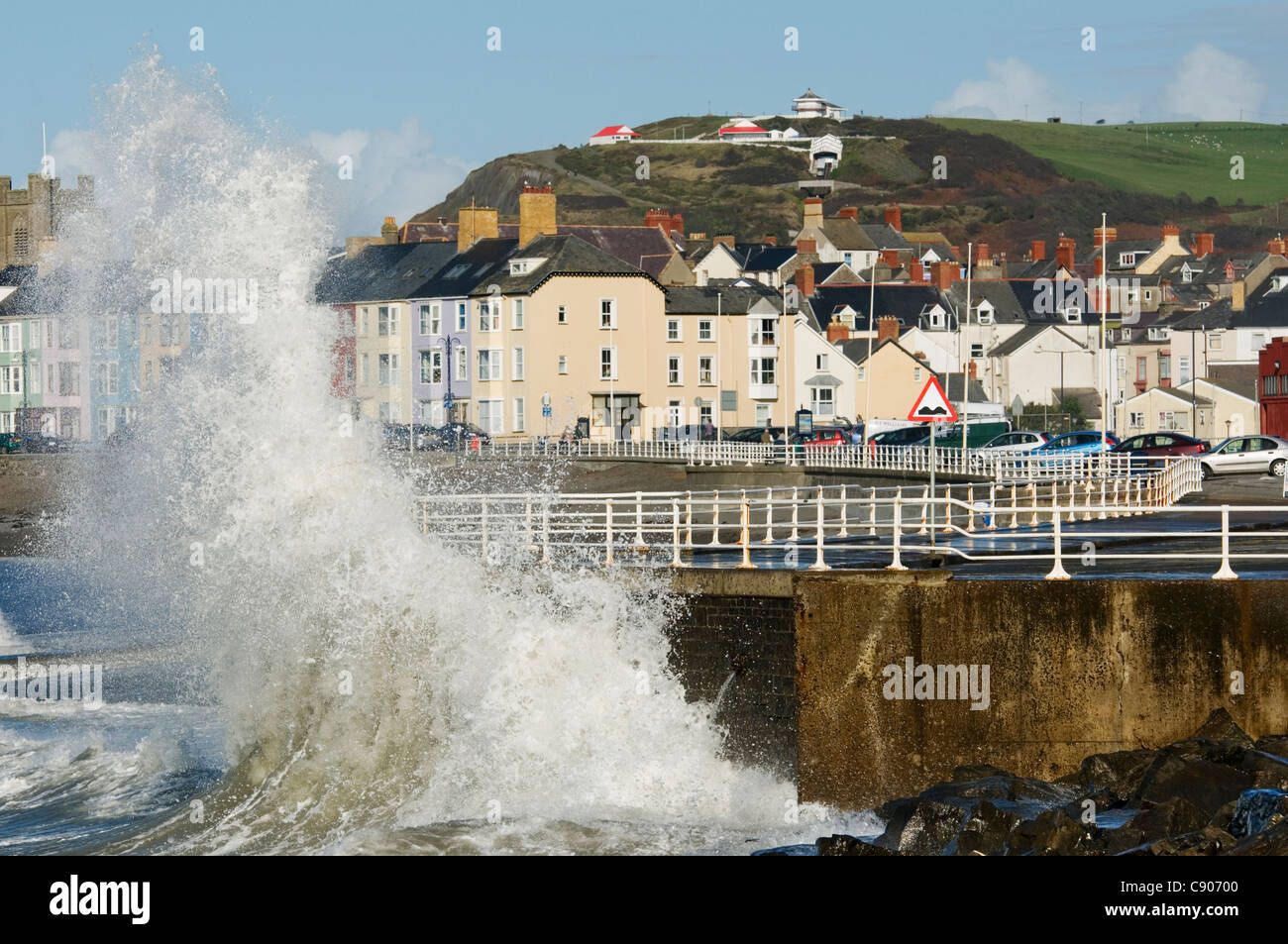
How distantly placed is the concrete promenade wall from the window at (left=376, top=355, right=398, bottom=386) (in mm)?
66086

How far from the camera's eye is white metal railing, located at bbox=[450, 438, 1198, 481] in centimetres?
4412

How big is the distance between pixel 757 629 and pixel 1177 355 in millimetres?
77711

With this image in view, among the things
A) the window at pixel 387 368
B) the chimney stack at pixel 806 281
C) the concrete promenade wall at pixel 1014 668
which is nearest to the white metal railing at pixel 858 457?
the window at pixel 387 368

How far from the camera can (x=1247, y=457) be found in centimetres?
4672

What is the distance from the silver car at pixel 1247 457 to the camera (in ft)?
152

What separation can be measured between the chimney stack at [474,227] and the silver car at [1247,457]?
1805 inches

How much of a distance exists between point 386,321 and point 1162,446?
41417 mm

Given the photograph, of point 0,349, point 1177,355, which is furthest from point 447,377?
point 1177,355

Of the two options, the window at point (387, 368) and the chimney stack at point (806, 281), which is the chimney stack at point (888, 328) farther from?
the window at point (387, 368)

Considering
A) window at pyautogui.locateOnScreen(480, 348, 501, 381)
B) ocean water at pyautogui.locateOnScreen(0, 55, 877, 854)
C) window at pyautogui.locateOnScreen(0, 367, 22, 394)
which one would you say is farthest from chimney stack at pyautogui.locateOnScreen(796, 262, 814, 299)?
ocean water at pyautogui.locateOnScreen(0, 55, 877, 854)

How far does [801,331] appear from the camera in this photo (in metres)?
85.9

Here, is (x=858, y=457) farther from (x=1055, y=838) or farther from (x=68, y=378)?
(x=1055, y=838)

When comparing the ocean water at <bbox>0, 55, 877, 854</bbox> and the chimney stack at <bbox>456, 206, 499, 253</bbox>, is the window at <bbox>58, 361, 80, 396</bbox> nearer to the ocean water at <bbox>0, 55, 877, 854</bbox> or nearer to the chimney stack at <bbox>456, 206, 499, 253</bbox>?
the chimney stack at <bbox>456, 206, 499, 253</bbox>

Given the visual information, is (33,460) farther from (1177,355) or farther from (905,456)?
(1177,355)
